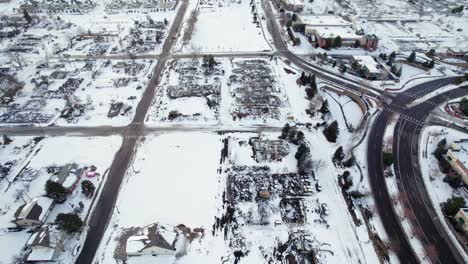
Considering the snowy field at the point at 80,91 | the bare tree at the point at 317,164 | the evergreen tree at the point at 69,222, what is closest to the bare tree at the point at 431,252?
the bare tree at the point at 317,164

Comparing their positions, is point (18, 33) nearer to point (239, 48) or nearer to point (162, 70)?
point (162, 70)

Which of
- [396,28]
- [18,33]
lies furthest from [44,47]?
[396,28]

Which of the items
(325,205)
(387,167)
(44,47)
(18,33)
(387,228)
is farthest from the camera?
(18,33)

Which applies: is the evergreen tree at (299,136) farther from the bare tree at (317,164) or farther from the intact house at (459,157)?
the intact house at (459,157)

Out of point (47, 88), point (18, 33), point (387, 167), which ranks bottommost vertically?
point (387, 167)

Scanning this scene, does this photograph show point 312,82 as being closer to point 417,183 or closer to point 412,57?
point 417,183

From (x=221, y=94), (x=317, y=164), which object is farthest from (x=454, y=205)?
(x=221, y=94)

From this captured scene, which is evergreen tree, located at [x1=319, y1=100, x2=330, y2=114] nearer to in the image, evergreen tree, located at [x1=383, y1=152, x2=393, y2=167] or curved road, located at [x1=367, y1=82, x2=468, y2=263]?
curved road, located at [x1=367, y1=82, x2=468, y2=263]

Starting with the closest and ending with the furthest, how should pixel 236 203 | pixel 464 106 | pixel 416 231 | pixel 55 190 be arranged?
pixel 416 231
pixel 55 190
pixel 236 203
pixel 464 106
